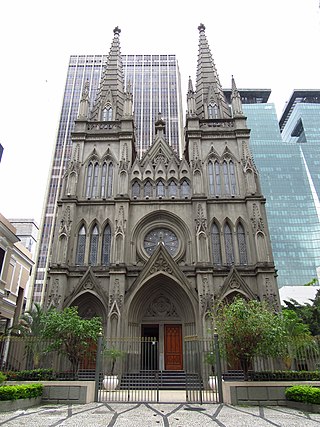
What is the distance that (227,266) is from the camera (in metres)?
22.4

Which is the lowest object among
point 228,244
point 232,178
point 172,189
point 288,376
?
point 288,376

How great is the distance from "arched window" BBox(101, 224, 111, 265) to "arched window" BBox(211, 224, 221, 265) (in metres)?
→ 7.24

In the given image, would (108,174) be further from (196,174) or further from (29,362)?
(29,362)

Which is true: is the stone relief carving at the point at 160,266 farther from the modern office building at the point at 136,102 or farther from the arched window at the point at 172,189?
the modern office building at the point at 136,102

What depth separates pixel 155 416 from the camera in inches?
386

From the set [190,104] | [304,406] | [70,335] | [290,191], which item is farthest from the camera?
[290,191]

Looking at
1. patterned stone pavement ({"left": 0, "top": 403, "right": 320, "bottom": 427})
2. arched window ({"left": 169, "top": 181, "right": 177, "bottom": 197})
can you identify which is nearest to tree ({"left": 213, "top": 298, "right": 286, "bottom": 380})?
patterned stone pavement ({"left": 0, "top": 403, "right": 320, "bottom": 427})

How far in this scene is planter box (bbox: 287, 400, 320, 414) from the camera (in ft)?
33.6

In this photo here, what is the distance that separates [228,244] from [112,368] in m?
11.0

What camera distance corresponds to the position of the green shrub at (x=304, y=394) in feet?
33.9

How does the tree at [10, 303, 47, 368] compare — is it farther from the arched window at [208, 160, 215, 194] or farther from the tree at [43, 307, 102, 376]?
the arched window at [208, 160, 215, 194]

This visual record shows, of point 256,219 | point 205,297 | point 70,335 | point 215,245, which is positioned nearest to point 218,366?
point 70,335

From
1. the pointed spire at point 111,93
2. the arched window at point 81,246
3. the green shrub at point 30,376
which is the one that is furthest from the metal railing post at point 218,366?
the pointed spire at point 111,93

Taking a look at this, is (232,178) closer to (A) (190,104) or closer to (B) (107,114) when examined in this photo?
(A) (190,104)
